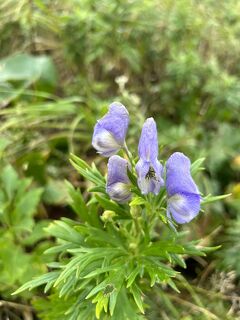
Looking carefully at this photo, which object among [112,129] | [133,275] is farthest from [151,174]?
[133,275]

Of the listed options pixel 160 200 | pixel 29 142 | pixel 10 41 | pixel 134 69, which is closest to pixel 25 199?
pixel 29 142

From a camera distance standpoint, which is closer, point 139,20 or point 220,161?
point 220,161

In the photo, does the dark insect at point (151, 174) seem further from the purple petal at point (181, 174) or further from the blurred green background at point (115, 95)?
the blurred green background at point (115, 95)

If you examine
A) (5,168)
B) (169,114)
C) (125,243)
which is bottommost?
(169,114)

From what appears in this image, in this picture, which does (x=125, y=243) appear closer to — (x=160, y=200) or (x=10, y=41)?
(x=160, y=200)

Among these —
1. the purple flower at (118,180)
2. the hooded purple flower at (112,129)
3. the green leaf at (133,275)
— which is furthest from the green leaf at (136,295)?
the hooded purple flower at (112,129)

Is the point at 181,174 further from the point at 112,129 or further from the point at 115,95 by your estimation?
the point at 115,95

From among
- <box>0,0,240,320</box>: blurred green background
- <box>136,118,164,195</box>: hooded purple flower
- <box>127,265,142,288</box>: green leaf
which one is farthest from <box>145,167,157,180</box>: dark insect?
<box>0,0,240,320</box>: blurred green background

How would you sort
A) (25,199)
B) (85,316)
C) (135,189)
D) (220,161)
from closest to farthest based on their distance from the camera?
(135,189) → (85,316) → (25,199) → (220,161)
